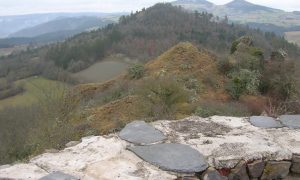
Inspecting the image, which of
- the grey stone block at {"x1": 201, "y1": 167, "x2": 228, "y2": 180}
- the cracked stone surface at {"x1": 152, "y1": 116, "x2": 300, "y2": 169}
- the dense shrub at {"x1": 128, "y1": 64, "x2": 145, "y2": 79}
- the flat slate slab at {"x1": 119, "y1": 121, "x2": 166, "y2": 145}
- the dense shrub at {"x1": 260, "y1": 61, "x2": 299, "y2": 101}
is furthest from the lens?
the dense shrub at {"x1": 128, "y1": 64, "x2": 145, "y2": 79}

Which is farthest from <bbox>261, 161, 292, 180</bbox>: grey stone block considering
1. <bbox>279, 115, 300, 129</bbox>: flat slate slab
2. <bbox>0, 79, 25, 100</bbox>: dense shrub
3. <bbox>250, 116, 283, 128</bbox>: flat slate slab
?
<bbox>0, 79, 25, 100</bbox>: dense shrub

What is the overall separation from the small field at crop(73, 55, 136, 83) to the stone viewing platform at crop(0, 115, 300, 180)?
5093 cm

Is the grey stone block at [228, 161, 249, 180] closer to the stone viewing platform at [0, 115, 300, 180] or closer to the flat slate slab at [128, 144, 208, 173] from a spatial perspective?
the stone viewing platform at [0, 115, 300, 180]

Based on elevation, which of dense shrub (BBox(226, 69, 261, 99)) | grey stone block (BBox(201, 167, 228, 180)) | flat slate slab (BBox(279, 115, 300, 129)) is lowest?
dense shrub (BBox(226, 69, 261, 99))

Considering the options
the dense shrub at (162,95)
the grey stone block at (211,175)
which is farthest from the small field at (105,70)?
the grey stone block at (211,175)

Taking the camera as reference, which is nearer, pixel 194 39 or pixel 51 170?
pixel 51 170

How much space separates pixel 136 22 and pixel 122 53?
17.3m

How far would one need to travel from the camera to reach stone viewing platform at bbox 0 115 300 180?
3.78m

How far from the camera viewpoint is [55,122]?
454 inches

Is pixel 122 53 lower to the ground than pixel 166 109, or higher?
lower

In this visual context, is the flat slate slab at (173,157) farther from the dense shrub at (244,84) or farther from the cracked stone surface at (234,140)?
the dense shrub at (244,84)

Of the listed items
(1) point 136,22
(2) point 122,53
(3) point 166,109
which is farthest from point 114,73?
(3) point 166,109

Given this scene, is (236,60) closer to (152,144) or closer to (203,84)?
(203,84)

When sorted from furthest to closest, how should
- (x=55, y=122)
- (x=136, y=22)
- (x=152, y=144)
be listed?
(x=136, y=22) < (x=55, y=122) < (x=152, y=144)
